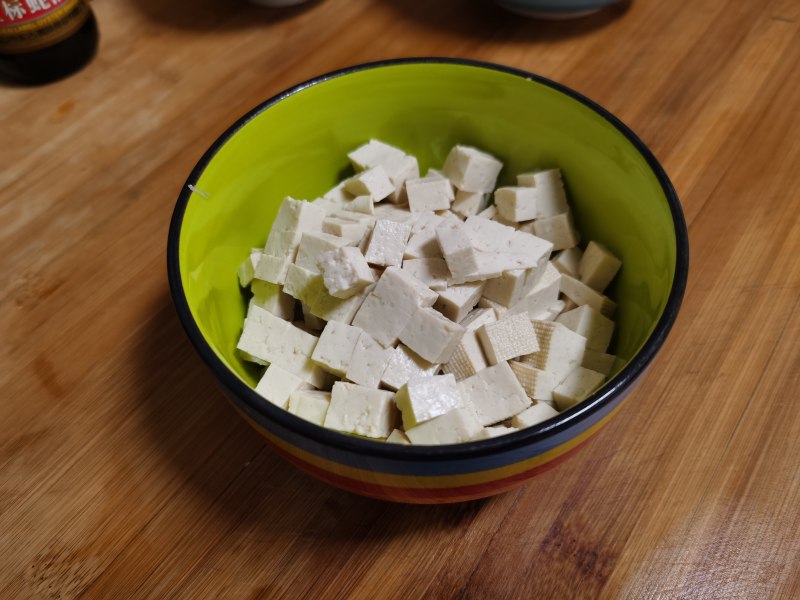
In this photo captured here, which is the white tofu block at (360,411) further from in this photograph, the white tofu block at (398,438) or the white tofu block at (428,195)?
the white tofu block at (428,195)

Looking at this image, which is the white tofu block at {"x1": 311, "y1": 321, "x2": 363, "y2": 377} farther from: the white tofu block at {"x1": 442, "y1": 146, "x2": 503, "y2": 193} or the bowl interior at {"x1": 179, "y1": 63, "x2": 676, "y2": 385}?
the white tofu block at {"x1": 442, "y1": 146, "x2": 503, "y2": 193}

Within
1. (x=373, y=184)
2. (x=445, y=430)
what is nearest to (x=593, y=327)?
(x=445, y=430)

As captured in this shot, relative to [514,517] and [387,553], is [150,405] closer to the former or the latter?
[387,553]

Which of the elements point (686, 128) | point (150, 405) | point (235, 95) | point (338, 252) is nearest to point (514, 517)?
point (338, 252)

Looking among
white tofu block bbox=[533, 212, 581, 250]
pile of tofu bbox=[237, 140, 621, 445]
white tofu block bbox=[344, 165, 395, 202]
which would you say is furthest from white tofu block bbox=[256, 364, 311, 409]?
white tofu block bbox=[533, 212, 581, 250]

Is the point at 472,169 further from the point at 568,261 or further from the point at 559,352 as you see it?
the point at 559,352

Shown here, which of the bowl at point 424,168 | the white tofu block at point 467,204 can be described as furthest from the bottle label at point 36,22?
the white tofu block at point 467,204
